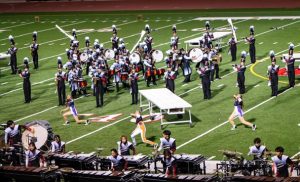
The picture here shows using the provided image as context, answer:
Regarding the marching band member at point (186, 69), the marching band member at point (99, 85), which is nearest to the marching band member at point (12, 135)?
the marching band member at point (99, 85)

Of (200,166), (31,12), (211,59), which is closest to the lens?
(200,166)

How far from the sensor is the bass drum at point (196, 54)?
32438mm

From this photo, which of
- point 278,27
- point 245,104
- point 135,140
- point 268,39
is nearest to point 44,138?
point 135,140

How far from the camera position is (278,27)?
43.6 meters

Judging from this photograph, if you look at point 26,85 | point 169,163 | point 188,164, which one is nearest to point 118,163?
point 169,163

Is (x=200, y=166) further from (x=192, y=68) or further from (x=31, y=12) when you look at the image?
(x=31, y=12)

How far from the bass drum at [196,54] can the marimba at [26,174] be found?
43.1 ft

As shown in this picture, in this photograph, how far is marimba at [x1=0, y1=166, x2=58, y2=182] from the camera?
2012 centimetres

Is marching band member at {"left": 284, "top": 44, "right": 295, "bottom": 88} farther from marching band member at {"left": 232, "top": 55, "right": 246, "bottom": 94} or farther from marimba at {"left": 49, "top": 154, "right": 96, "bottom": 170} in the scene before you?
marimba at {"left": 49, "top": 154, "right": 96, "bottom": 170}

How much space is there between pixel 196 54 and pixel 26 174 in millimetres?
13522

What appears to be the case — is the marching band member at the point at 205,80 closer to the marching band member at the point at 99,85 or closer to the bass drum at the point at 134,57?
the marching band member at the point at 99,85

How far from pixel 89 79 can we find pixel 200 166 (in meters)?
13.7

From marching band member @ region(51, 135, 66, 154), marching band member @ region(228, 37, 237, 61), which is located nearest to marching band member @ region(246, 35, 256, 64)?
marching band member @ region(228, 37, 237, 61)

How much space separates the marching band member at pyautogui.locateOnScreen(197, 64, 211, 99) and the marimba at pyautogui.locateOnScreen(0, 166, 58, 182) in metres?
10.2
